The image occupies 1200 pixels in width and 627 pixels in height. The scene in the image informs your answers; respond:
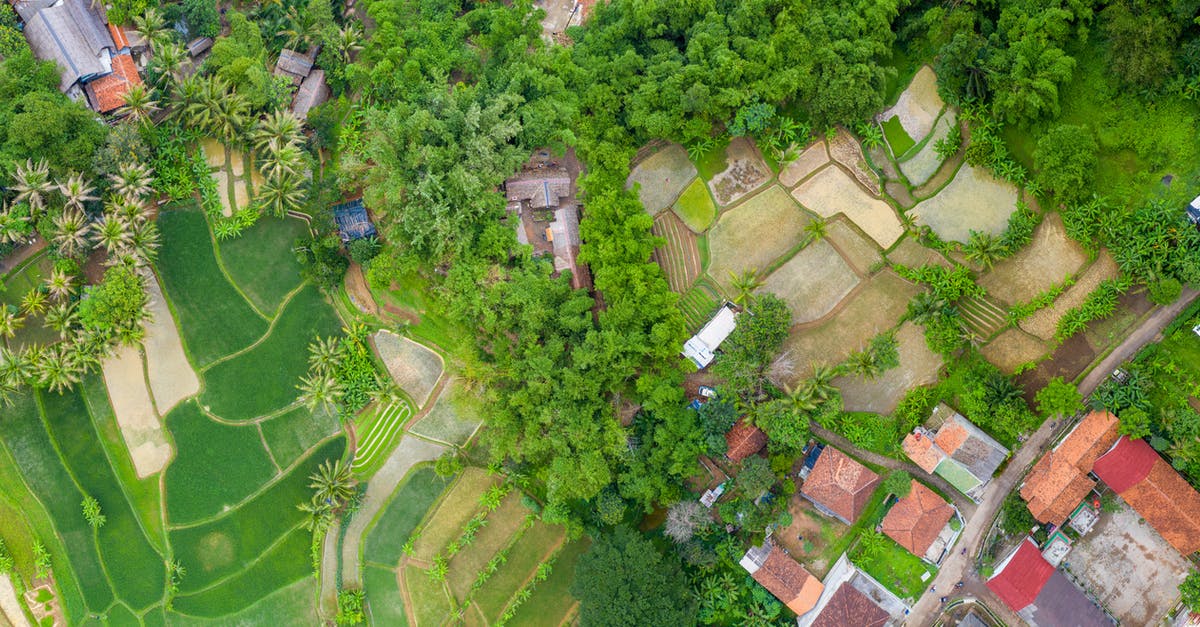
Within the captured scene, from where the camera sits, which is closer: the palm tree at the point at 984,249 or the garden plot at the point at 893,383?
the palm tree at the point at 984,249

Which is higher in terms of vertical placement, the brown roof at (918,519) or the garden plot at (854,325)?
the garden plot at (854,325)

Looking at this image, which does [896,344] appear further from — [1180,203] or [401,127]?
[401,127]

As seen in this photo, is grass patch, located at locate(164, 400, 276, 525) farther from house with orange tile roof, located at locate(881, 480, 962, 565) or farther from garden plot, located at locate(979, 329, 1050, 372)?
garden plot, located at locate(979, 329, 1050, 372)

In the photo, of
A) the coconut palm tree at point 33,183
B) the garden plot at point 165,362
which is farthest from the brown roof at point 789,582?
the coconut palm tree at point 33,183

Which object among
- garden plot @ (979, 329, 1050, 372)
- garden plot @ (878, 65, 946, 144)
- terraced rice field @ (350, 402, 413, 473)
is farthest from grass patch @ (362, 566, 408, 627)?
garden plot @ (878, 65, 946, 144)

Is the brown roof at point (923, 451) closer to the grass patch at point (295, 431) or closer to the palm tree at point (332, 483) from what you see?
the palm tree at point (332, 483)
